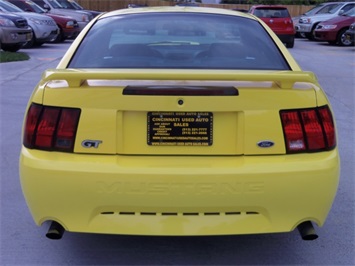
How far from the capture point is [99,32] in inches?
164

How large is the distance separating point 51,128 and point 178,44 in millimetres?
1486

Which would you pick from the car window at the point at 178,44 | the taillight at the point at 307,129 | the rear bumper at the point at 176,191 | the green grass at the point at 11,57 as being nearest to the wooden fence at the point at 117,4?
the green grass at the point at 11,57

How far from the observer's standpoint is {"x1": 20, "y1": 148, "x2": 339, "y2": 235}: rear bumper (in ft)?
9.78

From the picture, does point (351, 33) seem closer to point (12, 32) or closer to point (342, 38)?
point (342, 38)

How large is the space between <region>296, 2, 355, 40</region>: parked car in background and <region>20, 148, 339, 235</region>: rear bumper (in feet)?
67.1

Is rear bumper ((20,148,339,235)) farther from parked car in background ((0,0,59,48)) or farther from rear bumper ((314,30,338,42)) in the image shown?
rear bumper ((314,30,338,42))

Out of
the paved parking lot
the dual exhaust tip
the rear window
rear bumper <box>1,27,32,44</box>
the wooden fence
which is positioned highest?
the dual exhaust tip

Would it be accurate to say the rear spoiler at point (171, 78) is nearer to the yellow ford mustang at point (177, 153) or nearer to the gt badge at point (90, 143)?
the yellow ford mustang at point (177, 153)

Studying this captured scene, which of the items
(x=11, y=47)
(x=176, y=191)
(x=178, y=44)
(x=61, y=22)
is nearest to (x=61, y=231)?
(x=176, y=191)

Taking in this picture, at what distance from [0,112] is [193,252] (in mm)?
4929

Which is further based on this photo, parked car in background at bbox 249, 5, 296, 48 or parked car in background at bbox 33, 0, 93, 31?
parked car in background at bbox 33, 0, 93, 31

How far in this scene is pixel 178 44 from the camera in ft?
13.9

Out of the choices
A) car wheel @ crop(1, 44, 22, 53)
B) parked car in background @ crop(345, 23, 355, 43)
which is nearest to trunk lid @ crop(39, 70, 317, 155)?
car wheel @ crop(1, 44, 22, 53)

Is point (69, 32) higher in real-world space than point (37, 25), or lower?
lower
